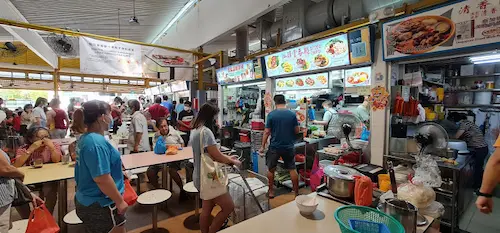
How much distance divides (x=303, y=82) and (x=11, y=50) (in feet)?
41.0

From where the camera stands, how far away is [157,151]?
387 cm

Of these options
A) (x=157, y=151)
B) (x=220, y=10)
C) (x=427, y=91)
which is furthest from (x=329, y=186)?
(x=220, y=10)

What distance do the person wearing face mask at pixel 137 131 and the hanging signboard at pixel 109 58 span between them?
1.13 m

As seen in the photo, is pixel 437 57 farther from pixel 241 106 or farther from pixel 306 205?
pixel 241 106

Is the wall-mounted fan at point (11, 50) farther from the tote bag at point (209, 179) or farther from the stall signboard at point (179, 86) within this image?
the tote bag at point (209, 179)

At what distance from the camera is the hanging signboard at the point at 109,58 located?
4668mm

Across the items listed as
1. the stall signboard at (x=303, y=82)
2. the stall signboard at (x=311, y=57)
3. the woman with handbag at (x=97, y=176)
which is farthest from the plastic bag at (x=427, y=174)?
the woman with handbag at (x=97, y=176)

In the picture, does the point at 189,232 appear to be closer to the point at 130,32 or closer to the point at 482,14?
the point at 482,14

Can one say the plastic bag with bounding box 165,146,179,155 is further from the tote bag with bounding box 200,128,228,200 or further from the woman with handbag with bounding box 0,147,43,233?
the woman with handbag with bounding box 0,147,43,233

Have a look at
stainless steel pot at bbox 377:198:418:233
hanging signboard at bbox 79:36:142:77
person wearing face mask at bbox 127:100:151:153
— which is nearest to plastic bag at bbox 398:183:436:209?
stainless steel pot at bbox 377:198:418:233

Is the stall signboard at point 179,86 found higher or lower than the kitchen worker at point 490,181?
higher

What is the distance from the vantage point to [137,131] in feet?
14.4

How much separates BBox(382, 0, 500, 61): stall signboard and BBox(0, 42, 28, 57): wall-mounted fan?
13.5 m

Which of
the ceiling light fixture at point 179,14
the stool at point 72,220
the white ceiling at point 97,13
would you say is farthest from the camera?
the ceiling light fixture at point 179,14
